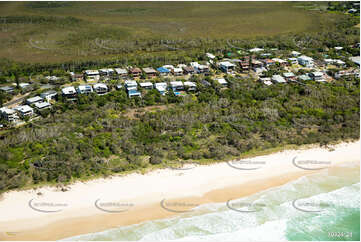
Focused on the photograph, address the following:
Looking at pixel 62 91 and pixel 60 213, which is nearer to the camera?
pixel 60 213

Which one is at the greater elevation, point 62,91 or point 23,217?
point 62,91

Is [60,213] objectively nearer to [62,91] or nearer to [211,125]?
[211,125]

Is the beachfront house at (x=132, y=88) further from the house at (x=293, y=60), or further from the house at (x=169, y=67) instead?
the house at (x=293, y=60)

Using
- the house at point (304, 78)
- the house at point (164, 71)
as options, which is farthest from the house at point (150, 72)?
the house at point (304, 78)

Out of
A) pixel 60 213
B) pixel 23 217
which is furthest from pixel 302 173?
pixel 23 217

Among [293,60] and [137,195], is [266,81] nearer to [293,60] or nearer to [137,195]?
[293,60]

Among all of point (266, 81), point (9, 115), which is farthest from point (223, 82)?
point (9, 115)

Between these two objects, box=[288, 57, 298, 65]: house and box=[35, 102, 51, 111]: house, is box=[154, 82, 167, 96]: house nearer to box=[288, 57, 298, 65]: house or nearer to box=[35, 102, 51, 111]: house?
box=[35, 102, 51, 111]: house
